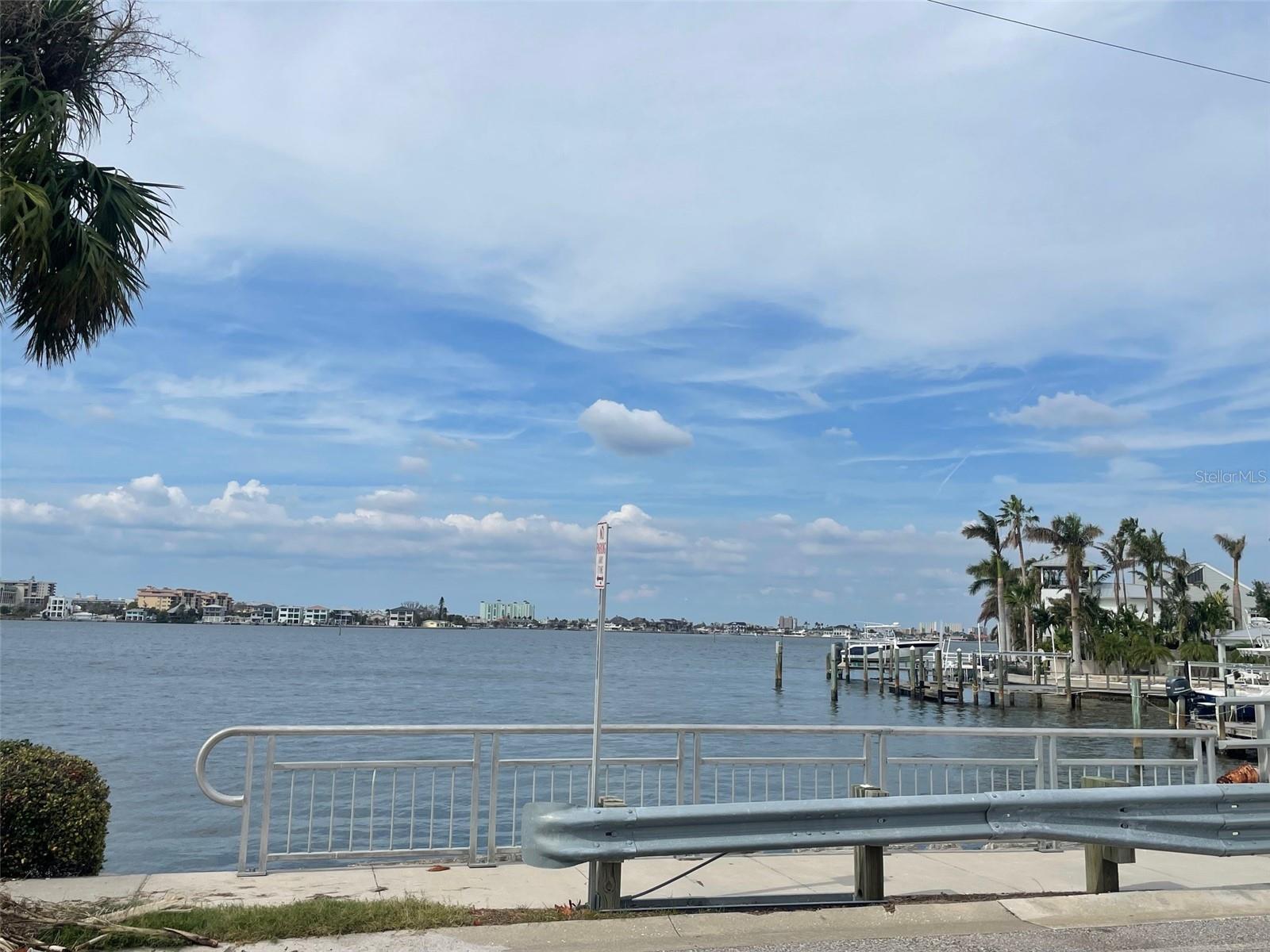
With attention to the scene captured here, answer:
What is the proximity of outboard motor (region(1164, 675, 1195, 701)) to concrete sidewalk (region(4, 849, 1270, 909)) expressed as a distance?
3900cm

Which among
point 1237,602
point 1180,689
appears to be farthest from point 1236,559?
point 1180,689

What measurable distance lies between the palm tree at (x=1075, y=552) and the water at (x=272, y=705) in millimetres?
8628

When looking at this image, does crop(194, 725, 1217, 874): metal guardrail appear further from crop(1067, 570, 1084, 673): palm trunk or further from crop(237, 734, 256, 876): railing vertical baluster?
crop(1067, 570, 1084, 673): palm trunk

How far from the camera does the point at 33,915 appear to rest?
20.8ft

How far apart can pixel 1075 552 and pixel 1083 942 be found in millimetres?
70956

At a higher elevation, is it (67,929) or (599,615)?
(599,615)

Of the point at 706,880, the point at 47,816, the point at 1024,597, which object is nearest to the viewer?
the point at 47,816

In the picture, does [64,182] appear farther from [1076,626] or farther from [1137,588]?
[1137,588]

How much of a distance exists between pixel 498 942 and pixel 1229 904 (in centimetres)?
530

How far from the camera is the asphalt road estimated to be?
6422mm

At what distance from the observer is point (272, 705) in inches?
2069

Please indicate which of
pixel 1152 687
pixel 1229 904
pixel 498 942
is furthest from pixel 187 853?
pixel 1152 687

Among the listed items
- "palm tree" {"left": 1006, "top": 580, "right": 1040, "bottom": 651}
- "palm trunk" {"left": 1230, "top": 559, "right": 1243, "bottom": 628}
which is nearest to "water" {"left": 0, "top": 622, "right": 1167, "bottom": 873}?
"palm tree" {"left": 1006, "top": 580, "right": 1040, "bottom": 651}

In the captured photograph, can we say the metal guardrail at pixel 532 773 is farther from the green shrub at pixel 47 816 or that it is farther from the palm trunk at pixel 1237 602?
the palm trunk at pixel 1237 602
